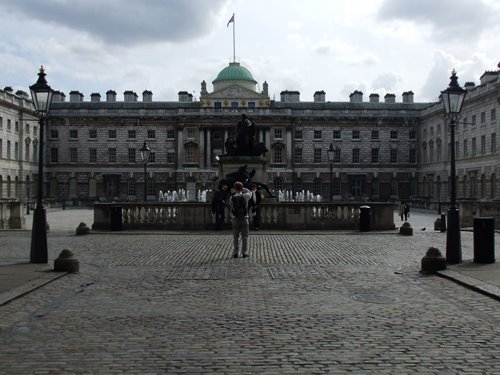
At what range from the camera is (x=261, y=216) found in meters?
24.4

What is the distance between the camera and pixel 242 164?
2730 centimetres

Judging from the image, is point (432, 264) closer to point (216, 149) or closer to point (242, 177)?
point (242, 177)

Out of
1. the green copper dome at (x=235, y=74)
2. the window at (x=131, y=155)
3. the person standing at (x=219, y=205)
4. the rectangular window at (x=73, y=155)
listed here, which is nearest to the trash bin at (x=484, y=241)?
the person standing at (x=219, y=205)

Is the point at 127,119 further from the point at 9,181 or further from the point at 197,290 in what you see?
the point at 197,290

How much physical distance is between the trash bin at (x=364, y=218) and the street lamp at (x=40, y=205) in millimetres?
12778

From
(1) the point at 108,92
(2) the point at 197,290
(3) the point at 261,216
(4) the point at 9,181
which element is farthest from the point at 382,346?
(1) the point at 108,92

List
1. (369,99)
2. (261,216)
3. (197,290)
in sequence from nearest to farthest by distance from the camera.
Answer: (197,290) → (261,216) → (369,99)

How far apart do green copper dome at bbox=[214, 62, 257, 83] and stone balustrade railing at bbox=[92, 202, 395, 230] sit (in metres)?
63.8

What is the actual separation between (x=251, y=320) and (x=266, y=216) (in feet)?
53.5

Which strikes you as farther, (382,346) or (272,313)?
(272,313)

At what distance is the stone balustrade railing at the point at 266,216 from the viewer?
24.4m

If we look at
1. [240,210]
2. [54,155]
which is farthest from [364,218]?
[54,155]

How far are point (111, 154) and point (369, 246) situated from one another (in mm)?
67092

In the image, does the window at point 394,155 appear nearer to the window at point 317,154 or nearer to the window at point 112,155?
the window at point 317,154
